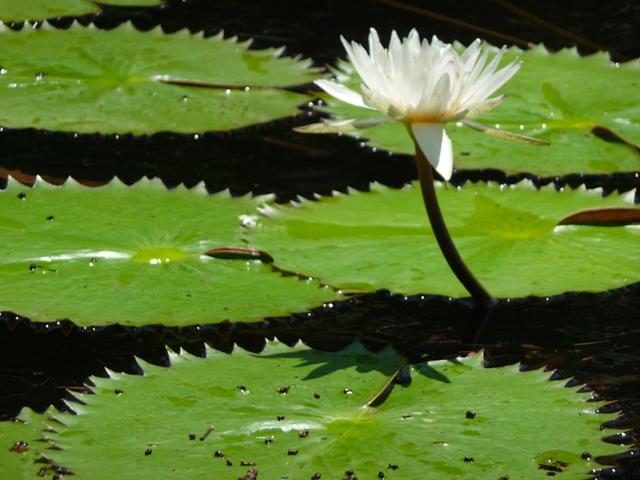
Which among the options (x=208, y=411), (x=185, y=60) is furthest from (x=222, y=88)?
(x=208, y=411)

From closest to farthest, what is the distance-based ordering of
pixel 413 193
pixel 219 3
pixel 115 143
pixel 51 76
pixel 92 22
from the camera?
pixel 413 193 < pixel 115 143 < pixel 51 76 < pixel 92 22 < pixel 219 3

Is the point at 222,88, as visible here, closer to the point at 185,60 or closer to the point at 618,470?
the point at 185,60

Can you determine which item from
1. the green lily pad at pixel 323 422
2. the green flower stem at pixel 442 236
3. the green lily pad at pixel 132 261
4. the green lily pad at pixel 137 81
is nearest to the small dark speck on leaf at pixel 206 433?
the green lily pad at pixel 323 422

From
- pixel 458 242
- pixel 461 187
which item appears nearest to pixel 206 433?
pixel 458 242

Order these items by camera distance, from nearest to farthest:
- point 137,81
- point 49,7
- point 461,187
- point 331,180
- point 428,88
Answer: point 428,88
point 461,187
point 331,180
point 137,81
point 49,7

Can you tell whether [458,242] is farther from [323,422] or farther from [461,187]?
[323,422]

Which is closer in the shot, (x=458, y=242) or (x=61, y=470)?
(x=61, y=470)

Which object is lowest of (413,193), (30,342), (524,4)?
(30,342)
